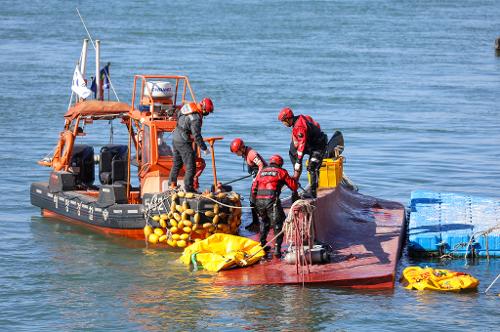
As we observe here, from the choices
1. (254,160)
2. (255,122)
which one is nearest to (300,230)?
(254,160)

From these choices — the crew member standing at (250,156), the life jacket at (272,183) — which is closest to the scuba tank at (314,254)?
the life jacket at (272,183)

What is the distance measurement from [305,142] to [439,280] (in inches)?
108

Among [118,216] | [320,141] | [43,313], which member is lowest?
[43,313]

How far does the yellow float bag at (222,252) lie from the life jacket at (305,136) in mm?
1465

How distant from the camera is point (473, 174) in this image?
2180 centimetres

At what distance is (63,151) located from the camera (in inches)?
678

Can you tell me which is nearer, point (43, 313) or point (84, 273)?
point (43, 313)

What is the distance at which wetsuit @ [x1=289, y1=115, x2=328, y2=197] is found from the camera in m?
14.6

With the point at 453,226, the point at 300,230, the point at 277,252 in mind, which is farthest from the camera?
the point at 453,226

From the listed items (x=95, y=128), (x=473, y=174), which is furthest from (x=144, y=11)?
(x=473, y=174)

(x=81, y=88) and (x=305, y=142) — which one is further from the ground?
(x=81, y=88)

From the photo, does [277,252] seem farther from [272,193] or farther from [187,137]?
[187,137]

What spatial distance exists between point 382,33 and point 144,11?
57.0ft

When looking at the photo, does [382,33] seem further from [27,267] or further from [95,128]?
[27,267]
